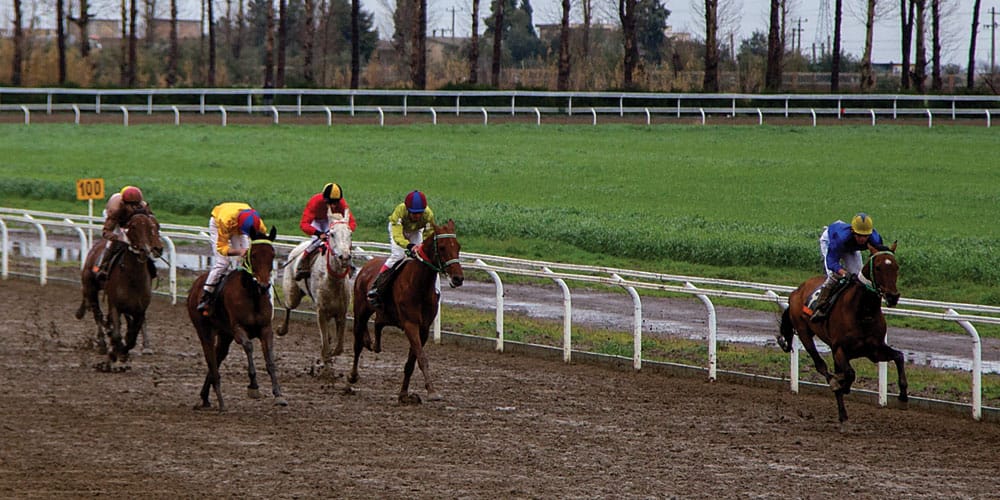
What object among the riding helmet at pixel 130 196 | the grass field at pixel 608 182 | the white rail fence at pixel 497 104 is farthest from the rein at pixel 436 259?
the white rail fence at pixel 497 104

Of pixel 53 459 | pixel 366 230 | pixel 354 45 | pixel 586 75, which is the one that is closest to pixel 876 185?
pixel 366 230

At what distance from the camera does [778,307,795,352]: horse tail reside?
35.4 ft

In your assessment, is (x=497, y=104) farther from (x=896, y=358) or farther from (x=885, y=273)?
(x=885, y=273)

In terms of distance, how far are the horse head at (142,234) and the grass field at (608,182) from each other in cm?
844

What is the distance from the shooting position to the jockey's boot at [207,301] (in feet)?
33.6

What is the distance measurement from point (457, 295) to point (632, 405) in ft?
15.8

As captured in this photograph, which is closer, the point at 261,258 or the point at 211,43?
the point at 261,258

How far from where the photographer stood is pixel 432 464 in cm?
821

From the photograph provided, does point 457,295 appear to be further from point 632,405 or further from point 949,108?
point 949,108

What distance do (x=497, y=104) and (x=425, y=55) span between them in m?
13.3

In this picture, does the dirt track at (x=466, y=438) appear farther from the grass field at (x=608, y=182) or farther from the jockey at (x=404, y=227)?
the grass field at (x=608, y=182)

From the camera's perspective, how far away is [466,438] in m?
9.07

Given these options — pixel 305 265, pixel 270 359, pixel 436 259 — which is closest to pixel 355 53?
pixel 305 265

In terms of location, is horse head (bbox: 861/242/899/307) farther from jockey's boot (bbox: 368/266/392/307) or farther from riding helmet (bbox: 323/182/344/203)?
riding helmet (bbox: 323/182/344/203)
